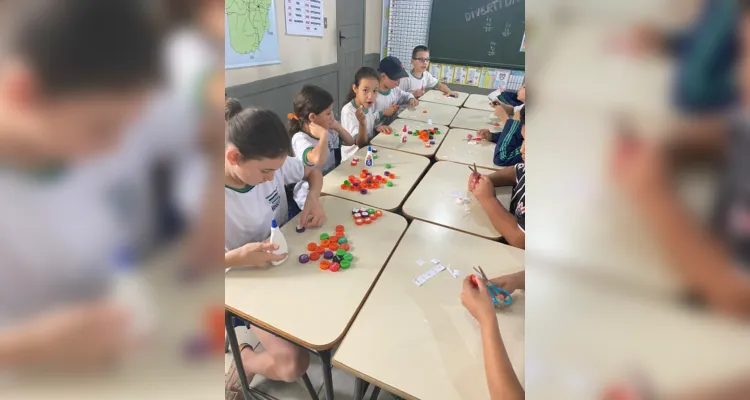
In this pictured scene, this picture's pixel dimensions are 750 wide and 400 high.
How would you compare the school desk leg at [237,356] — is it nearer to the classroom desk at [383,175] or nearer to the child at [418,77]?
the classroom desk at [383,175]

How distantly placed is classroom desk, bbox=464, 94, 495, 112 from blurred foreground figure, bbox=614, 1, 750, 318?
10.3 ft

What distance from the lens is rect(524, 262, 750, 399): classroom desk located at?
0.44 ft

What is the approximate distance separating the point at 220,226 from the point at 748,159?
0.21m

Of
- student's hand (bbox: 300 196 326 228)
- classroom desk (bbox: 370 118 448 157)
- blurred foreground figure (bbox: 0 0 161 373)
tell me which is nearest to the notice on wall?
classroom desk (bbox: 370 118 448 157)

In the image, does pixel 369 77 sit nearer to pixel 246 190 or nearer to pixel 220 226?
pixel 246 190

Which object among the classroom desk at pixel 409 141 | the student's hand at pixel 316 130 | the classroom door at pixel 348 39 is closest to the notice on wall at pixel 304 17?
the classroom door at pixel 348 39

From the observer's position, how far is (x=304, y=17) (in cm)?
301

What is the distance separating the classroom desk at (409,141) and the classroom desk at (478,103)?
780 millimetres

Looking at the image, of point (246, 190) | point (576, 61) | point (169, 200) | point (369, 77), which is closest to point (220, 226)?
point (169, 200)

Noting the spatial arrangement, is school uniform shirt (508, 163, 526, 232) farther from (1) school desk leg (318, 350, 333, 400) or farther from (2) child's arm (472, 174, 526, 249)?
(1) school desk leg (318, 350, 333, 400)

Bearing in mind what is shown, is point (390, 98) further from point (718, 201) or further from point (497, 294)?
point (718, 201)

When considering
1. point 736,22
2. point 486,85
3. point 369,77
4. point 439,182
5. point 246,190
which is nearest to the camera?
point 736,22

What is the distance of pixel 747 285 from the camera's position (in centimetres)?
12

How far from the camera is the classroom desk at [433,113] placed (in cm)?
276
